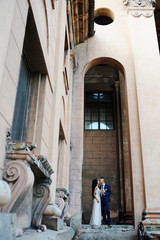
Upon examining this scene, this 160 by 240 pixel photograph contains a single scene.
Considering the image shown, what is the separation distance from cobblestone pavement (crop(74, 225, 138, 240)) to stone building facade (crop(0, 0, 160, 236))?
526mm

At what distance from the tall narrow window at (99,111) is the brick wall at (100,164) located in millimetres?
670

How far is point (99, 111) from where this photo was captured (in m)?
15.1

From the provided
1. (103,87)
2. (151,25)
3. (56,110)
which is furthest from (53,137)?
(103,87)

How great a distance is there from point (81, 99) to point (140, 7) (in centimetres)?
470

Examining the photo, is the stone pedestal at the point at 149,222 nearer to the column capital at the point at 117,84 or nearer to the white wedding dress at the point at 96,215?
the white wedding dress at the point at 96,215

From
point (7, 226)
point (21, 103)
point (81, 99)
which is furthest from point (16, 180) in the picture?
point (81, 99)

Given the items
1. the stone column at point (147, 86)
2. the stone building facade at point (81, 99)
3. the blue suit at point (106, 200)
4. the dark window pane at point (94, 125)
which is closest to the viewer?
the stone building facade at point (81, 99)

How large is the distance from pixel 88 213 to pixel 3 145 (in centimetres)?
1067

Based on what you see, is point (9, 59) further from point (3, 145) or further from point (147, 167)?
point (147, 167)

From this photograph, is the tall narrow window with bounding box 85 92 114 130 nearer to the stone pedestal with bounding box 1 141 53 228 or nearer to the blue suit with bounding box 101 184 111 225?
the blue suit with bounding box 101 184 111 225

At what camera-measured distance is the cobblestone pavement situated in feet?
20.8

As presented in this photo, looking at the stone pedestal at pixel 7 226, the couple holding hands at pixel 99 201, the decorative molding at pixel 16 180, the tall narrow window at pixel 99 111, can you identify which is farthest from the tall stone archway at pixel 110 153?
the stone pedestal at pixel 7 226

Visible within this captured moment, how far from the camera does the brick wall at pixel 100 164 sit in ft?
39.9

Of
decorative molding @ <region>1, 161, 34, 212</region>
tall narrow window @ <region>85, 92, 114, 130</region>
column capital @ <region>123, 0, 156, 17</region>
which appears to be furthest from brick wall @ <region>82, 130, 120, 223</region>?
decorative molding @ <region>1, 161, 34, 212</region>
